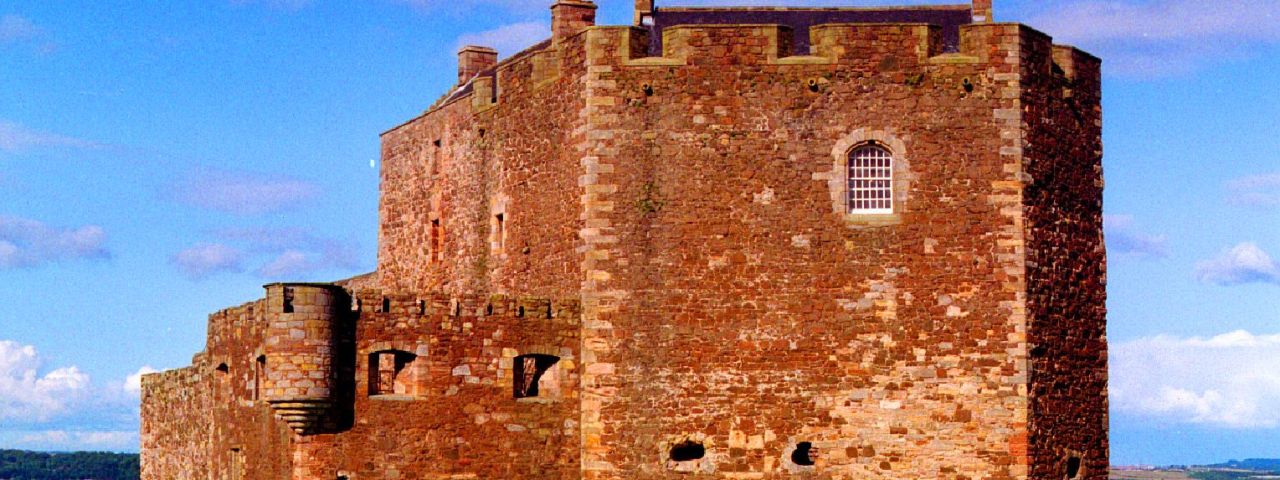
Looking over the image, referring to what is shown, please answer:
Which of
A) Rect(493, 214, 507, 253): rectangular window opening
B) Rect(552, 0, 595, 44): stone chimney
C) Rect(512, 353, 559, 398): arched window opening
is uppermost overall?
Rect(552, 0, 595, 44): stone chimney

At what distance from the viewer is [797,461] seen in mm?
30391

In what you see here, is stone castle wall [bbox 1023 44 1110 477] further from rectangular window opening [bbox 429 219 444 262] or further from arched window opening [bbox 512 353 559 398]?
rectangular window opening [bbox 429 219 444 262]

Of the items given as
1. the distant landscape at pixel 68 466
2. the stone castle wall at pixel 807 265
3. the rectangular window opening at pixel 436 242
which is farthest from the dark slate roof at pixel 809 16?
the distant landscape at pixel 68 466

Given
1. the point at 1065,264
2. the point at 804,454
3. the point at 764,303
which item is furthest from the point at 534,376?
the point at 1065,264

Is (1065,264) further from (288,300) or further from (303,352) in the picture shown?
(288,300)

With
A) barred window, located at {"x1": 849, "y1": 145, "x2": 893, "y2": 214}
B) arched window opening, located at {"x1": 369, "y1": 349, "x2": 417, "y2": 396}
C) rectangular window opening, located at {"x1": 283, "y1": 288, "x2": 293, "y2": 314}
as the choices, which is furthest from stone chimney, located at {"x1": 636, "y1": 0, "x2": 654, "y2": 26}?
rectangular window opening, located at {"x1": 283, "y1": 288, "x2": 293, "y2": 314}

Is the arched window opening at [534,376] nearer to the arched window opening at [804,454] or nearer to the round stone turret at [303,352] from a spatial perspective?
the round stone turret at [303,352]

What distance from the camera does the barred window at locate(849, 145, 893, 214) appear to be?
30750 mm

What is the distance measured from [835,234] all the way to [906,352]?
81.7 inches

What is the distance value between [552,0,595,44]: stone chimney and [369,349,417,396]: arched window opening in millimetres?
7333

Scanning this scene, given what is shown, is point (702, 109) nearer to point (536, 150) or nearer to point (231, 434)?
point (536, 150)

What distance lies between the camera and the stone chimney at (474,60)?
140 feet

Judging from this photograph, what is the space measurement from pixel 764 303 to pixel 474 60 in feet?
46.7

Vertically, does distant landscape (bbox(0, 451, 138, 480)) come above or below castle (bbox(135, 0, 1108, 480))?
below
